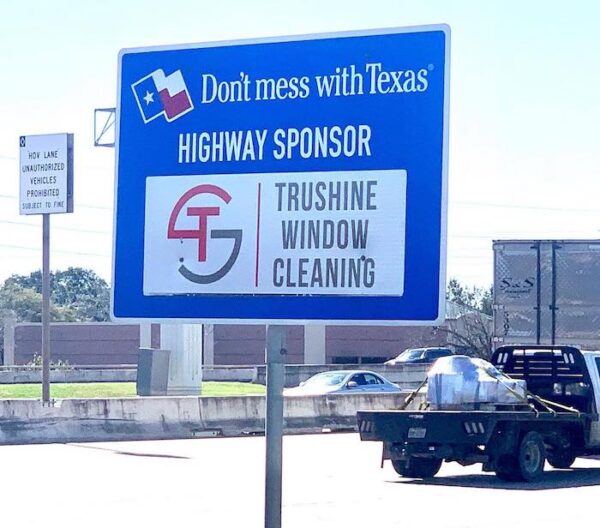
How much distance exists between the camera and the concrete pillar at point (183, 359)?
3416cm

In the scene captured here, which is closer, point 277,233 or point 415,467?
point 277,233

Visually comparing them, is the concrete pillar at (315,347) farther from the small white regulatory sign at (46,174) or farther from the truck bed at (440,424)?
the truck bed at (440,424)

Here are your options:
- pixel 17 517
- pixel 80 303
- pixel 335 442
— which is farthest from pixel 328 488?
pixel 80 303

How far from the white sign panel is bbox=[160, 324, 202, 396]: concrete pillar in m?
29.2

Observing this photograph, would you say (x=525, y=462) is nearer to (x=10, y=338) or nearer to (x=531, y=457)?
(x=531, y=457)

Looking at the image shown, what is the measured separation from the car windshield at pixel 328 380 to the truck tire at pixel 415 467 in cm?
1266

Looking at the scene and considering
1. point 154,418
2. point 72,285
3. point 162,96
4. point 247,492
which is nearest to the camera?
point 162,96

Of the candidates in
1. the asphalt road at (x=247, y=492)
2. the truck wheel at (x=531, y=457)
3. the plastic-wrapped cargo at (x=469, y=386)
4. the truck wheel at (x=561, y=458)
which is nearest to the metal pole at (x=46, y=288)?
the asphalt road at (x=247, y=492)

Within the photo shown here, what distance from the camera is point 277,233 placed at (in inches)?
165

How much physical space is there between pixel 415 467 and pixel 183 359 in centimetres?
1719

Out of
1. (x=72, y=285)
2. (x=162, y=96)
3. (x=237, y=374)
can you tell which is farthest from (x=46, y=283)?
(x=72, y=285)

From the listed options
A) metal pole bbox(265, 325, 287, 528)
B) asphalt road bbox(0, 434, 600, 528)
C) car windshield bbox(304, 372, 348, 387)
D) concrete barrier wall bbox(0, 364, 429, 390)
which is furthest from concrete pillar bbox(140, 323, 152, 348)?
metal pole bbox(265, 325, 287, 528)

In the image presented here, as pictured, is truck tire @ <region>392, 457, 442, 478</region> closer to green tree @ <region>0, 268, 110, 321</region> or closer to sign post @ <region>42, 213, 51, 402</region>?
sign post @ <region>42, 213, 51, 402</region>

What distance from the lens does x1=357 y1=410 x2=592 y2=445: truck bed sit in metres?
16.9
